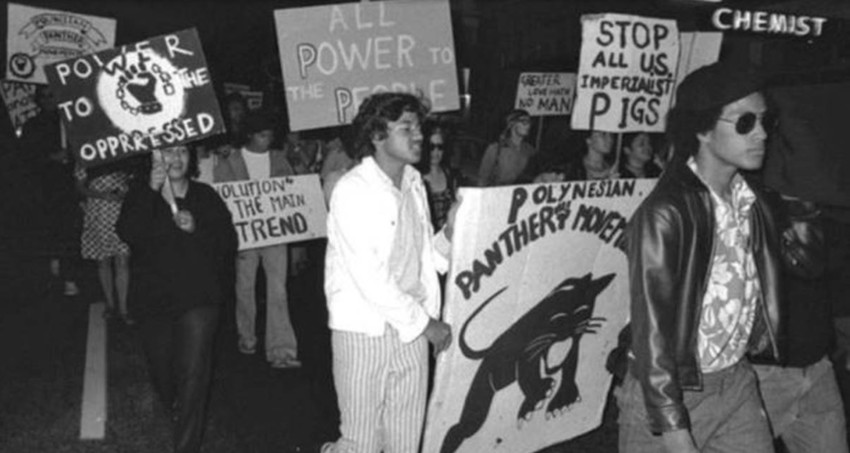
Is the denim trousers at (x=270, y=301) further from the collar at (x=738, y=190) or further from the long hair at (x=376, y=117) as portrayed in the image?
the collar at (x=738, y=190)

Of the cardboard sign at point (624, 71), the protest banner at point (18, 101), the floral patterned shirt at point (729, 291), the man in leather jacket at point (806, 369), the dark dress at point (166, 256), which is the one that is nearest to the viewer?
the floral patterned shirt at point (729, 291)

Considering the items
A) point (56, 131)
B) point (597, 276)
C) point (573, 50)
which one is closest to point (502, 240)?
point (597, 276)

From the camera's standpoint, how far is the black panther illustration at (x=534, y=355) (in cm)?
446

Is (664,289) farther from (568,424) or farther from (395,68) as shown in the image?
(395,68)

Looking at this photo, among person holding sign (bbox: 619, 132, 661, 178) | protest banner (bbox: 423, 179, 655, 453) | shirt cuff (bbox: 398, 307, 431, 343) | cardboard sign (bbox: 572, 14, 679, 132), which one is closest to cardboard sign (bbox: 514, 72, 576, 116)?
person holding sign (bbox: 619, 132, 661, 178)

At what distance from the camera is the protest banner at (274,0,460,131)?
278 inches

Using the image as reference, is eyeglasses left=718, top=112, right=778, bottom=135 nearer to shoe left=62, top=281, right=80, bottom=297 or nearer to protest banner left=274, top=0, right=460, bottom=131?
protest banner left=274, top=0, right=460, bottom=131

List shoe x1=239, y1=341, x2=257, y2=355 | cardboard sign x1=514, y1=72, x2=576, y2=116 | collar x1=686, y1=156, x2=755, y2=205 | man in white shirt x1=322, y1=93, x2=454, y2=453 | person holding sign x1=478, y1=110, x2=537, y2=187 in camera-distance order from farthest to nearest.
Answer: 1. cardboard sign x1=514, y1=72, x2=576, y2=116
2. person holding sign x1=478, y1=110, x2=537, y2=187
3. shoe x1=239, y1=341, x2=257, y2=355
4. man in white shirt x1=322, y1=93, x2=454, y2=453
5. collar x1=686, y1=156, x2=755, y2=205

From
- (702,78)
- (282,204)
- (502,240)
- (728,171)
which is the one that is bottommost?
(282,204)

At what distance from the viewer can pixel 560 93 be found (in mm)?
13531

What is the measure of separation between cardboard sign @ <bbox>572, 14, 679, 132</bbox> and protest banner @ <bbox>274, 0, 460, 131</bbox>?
1146mm

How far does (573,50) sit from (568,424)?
669 inches

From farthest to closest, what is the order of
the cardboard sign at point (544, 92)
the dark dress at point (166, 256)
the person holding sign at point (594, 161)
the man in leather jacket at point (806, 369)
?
the cardboard sign at point (544, 92)
the person holding sign at point (594, 161)
the dark dress at point (166, 256)
the man in leather jacket at point (806, 369)

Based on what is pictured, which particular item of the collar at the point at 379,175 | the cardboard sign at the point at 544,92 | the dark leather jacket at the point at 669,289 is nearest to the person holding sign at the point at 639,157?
the collar at the point at 379,175
